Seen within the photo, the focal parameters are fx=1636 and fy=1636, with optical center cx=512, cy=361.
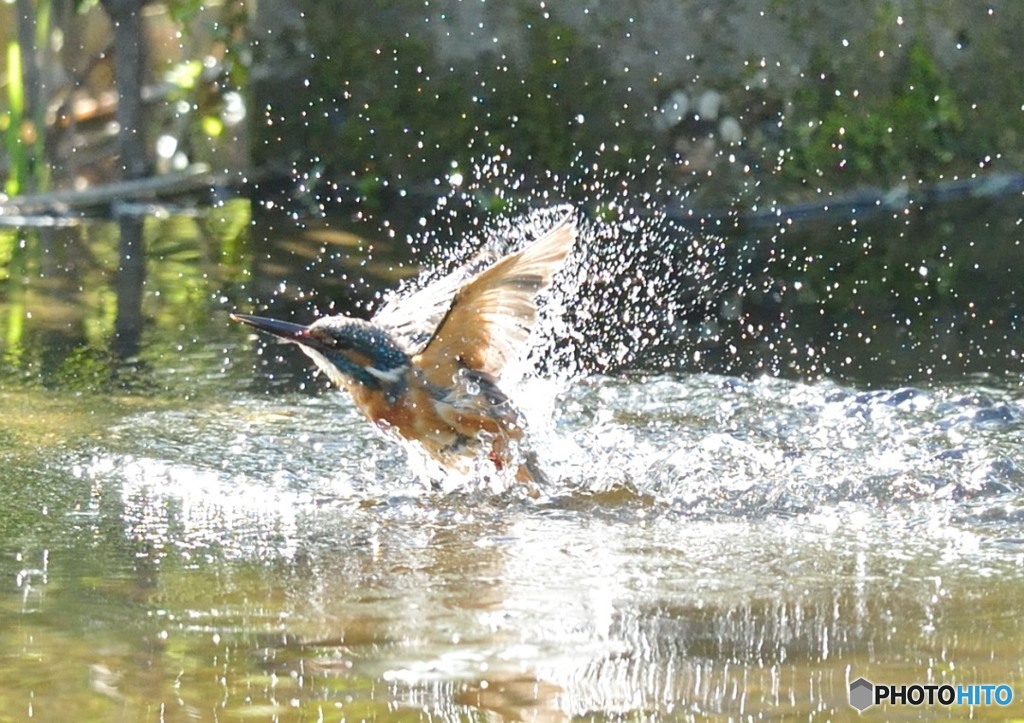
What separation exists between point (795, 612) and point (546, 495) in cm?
124

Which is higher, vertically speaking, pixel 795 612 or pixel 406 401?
pixel 406 401

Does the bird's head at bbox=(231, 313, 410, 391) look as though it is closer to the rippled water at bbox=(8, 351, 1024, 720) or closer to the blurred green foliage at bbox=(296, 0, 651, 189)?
the rippled water at bbox=(8, 351, 1024, 720)

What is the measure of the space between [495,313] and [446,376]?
0.32 meters

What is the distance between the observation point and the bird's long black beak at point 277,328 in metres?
4.20

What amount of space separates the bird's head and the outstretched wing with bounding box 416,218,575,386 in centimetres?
10

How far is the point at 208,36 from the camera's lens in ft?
30.5

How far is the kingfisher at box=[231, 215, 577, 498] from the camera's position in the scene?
4.33m

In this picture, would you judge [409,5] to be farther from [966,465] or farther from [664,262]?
[966,465]

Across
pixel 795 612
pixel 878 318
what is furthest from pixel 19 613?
pixel 878 318

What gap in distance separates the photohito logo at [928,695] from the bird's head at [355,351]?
1.99 metres

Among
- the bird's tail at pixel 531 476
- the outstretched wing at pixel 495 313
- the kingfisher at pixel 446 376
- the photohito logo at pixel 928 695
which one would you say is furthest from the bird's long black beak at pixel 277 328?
the photohito logo at pixel 928 695

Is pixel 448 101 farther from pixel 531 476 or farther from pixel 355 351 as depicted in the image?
pixel 531 476

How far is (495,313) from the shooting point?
14.0 feet

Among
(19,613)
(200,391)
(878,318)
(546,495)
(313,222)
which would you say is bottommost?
(19,613)
